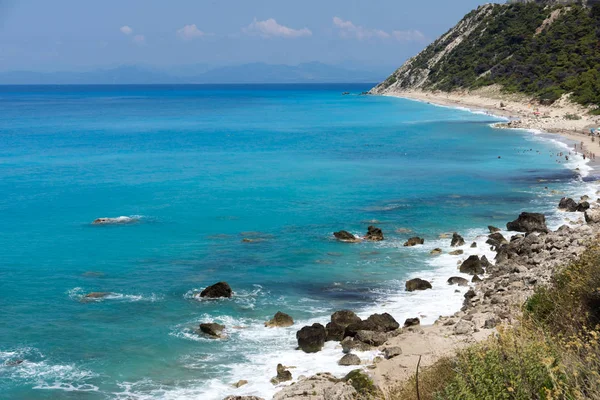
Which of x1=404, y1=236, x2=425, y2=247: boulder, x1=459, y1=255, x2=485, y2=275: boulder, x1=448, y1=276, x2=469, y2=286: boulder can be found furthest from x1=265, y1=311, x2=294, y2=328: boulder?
x1=404, y1=236, x2=425, y2=247: boulder

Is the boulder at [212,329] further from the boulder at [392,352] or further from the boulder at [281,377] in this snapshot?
the boulder at [392,352]

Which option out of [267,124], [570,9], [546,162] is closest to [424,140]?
[546,162]

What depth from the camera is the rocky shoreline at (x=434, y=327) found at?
14.4 metres

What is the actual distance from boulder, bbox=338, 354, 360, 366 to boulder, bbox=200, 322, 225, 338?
14.2ft

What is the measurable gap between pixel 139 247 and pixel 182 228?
12.2 feet

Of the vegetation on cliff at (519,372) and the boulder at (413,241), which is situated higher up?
the vegetation on cliff at (519,372)

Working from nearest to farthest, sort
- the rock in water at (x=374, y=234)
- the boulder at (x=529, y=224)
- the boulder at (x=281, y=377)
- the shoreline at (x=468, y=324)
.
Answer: the shoreline at (x=468, y=324) → the boulder at (x=281, y=377) → the boulder at (x=529, y=224) → the rock in water at (x=374, y=234)

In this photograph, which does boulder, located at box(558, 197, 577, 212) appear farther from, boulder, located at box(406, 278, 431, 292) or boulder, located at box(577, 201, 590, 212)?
boulder, located at box(406, 278, 431, 292)

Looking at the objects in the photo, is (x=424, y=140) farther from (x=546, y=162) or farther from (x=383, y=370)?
(x=383, y=370)

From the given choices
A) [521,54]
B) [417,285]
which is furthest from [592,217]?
[521,54]

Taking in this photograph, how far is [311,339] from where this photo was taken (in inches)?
698

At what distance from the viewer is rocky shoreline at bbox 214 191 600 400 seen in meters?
14.4

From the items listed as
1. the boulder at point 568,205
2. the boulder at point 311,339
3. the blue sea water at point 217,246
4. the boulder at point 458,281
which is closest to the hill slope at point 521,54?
the blue sea water at point 217,246

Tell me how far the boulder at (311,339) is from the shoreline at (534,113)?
36456 millimetres
